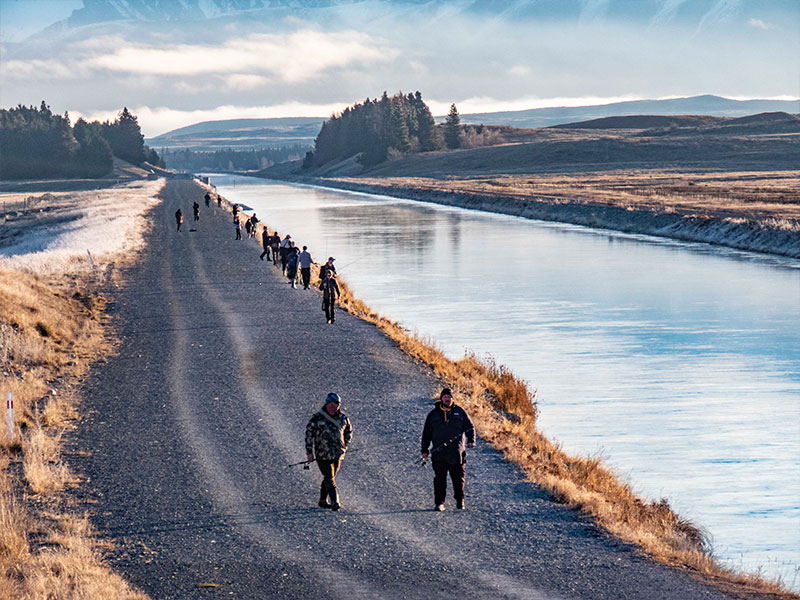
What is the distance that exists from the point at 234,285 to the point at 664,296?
1580cm

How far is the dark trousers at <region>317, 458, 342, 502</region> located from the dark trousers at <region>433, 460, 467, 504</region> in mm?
1280

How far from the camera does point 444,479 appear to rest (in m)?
13.4

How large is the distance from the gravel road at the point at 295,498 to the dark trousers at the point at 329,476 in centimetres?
24

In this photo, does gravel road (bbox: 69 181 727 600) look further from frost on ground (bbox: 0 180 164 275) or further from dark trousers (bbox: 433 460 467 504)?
frost on ground (bbox: 0 180 164 275)

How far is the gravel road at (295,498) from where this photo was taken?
11195 mm

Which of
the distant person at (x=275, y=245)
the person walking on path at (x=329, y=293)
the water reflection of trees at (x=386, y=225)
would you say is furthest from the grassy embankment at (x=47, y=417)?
the water reflection of trees at (x=386, y=225)

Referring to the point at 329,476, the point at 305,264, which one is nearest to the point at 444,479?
the point at 329,476

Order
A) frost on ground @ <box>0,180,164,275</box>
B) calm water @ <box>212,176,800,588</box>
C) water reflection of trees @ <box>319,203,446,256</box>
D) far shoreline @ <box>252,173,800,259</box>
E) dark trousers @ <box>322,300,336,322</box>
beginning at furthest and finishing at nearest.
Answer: water reflection of trees @ <box>319,203,446,256</box> → far shoreline @ <box>252,173,800,259</box> → frost on ground @ <box>0,180,164,275</box> → dark trousers @ <box>322,300,336,322</box> → calm water @ <box>212,176,800,588</box>

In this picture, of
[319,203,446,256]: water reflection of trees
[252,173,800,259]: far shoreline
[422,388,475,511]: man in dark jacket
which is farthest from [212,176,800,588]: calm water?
[422,388,475,511]: man in dark jacket

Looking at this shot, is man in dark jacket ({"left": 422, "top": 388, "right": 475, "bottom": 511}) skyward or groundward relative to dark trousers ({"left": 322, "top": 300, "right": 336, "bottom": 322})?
skyward

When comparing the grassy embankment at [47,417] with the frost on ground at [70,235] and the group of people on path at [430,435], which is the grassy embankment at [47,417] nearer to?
the frost on ground at [70,235]

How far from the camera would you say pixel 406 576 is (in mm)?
11250

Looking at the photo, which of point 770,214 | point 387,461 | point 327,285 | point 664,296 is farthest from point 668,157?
point 387,461

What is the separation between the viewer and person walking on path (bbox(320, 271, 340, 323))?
2784cm
